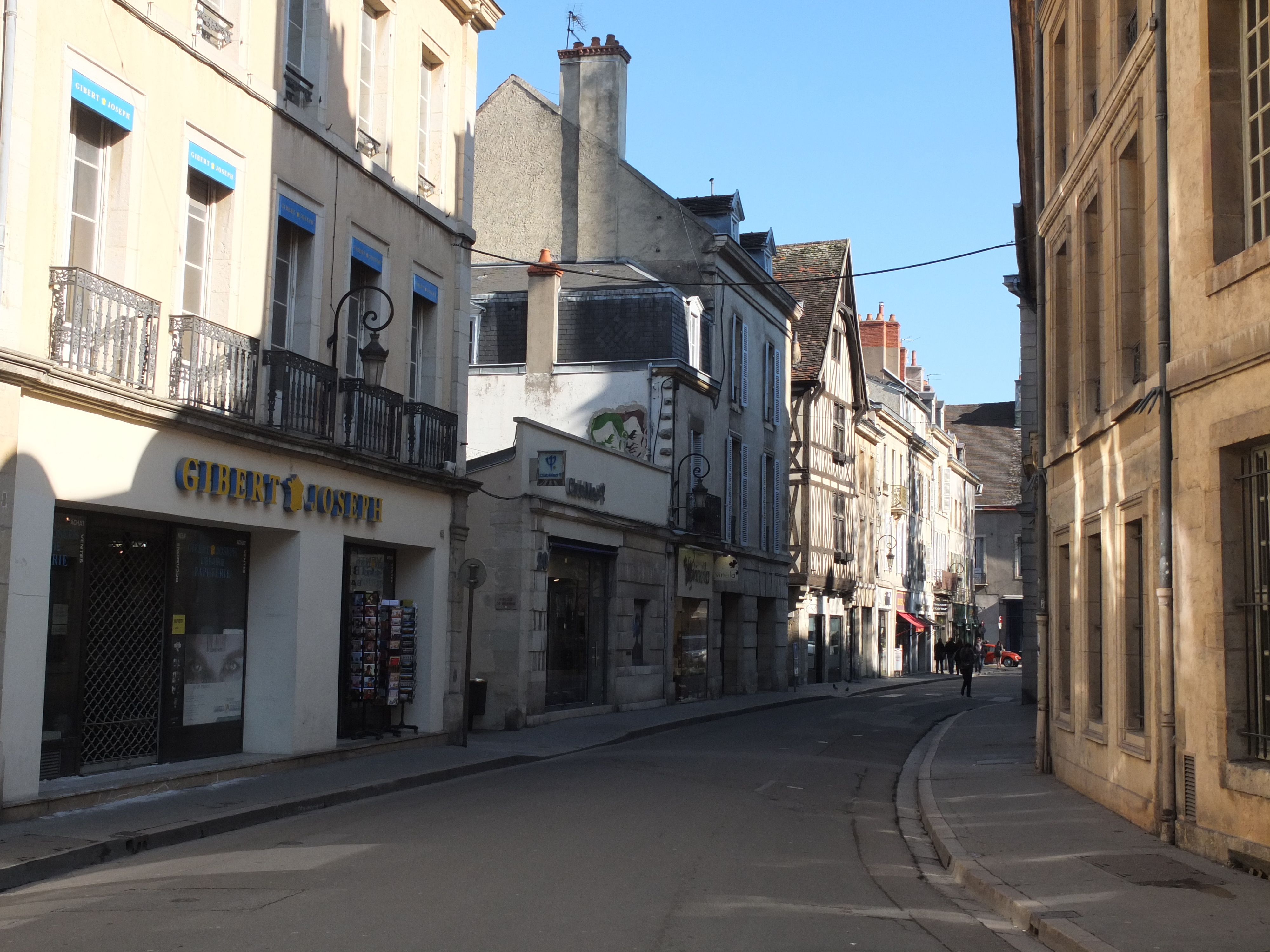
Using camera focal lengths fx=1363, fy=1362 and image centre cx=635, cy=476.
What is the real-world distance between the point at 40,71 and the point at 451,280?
8696 mm

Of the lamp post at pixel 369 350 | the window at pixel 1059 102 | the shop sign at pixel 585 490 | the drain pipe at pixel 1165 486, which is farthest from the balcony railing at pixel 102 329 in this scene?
the shop sign at pixel 585 490

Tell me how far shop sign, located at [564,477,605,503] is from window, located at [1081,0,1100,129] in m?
11.2

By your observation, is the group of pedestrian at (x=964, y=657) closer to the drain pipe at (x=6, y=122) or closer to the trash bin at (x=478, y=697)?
the trash bin at (x=478, y=697)

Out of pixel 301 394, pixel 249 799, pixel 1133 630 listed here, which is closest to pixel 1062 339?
pixel 1133 630

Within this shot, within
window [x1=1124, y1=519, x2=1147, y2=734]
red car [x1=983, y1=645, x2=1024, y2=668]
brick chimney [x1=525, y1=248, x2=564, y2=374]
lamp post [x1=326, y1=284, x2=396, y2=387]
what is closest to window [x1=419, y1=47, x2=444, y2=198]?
lamp post [x1=326, y1=284, x2=396, y2=387]

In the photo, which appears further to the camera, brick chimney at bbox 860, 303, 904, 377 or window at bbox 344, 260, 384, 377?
brick chimney at bbox 860, 303, 904, 377

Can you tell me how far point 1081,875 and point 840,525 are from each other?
37738 millimetres

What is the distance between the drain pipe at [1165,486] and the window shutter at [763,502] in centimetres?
2613

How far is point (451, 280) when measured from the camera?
19547 millimetres

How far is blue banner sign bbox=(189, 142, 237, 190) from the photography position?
13.6 m

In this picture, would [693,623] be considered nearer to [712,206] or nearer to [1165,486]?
[712,206]

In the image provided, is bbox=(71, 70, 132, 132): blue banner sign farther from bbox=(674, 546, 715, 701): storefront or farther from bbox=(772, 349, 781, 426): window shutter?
bbox=(772, 349, 781, 426): window shutter

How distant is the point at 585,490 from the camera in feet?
80.2

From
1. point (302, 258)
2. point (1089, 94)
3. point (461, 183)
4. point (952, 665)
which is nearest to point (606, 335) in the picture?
point (461, 183)
